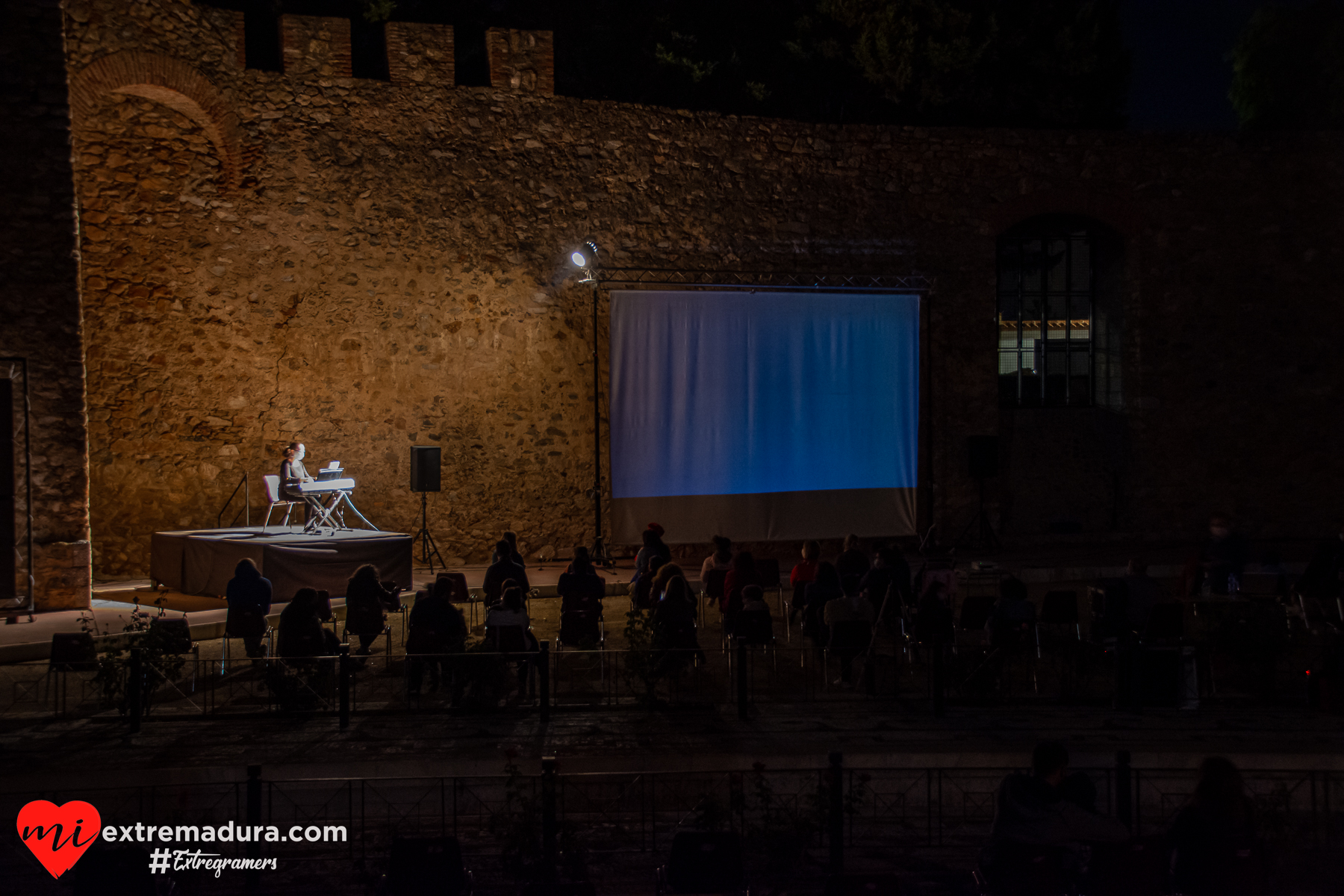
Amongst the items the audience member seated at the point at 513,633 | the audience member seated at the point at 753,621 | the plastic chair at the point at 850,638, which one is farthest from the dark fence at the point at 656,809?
the audience member seated at the point at 753,621

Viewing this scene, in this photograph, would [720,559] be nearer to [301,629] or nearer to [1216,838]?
[301,629]

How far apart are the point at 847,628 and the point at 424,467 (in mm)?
5807

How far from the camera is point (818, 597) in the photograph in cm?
744

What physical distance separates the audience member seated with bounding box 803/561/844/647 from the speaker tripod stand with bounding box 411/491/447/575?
198 inches

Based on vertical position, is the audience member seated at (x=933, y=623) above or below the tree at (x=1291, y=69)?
below

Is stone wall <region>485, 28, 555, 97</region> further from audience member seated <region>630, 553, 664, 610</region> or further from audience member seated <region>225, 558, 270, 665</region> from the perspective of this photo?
audience member seated <region>225, 558, 270, 665</region>

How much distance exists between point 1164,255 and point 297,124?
1021 centimetres

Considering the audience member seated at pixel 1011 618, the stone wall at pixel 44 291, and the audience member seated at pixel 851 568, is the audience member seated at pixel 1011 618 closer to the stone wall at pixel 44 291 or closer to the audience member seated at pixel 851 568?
the audience member seated at pixel 851 568

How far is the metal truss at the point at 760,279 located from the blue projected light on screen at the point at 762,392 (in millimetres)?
173

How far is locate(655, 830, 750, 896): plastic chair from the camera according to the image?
3.76m

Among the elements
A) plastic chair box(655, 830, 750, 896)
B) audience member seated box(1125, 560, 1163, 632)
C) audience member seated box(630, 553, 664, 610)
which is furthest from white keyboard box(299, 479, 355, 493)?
Answer: plastic chair box(655, 830, 750, 896)

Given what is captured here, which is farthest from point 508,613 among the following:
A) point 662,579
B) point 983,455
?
point 983,455

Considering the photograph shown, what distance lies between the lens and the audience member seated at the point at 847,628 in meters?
6.36

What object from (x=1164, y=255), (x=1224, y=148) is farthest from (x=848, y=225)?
(x=1224, y=148)
